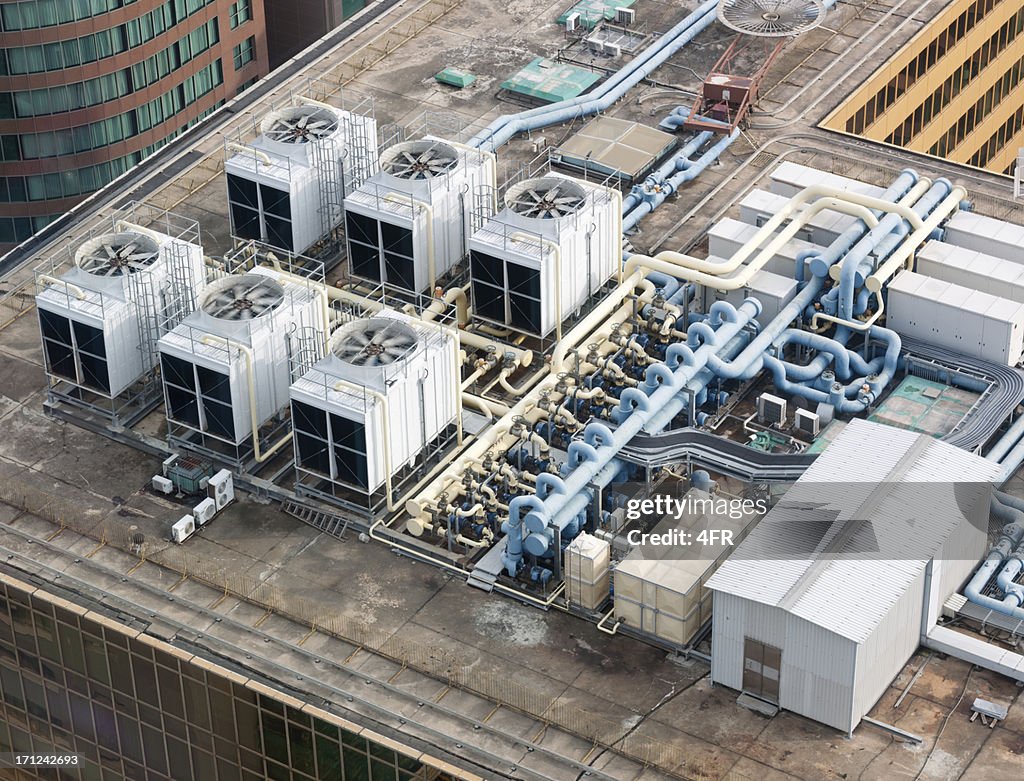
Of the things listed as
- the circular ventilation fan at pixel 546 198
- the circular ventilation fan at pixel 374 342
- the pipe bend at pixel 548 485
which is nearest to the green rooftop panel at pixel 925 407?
the pipe bend at pixel 548 485

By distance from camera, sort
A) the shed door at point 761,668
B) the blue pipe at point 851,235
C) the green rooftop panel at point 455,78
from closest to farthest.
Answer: the shed door at point 761,668 → the blue pipe at point 851,235 → the green rooftop panel at point 455,78

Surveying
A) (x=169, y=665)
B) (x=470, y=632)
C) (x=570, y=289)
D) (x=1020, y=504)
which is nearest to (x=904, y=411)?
(x=1020, y=504)

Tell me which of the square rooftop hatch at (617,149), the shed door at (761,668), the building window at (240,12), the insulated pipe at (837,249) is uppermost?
the insulated pipe at (837,249)

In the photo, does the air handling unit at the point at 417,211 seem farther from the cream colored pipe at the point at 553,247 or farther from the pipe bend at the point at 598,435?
the pipe bend at the point at 598,435

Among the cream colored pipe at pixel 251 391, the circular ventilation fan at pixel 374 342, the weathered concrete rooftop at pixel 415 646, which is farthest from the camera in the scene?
the cream colored pipe at pixel 251 391

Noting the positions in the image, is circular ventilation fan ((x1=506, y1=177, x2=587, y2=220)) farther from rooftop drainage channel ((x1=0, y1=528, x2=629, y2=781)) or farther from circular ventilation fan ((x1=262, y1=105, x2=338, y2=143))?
rooftop drainage channel ((x1=0, y1=528, x2=629, y2=781))

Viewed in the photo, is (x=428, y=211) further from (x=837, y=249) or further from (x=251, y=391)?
(x=837, y=249)
